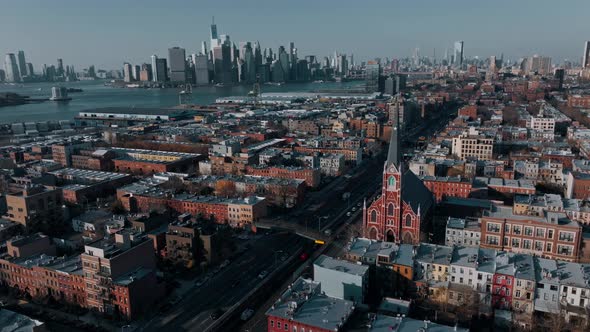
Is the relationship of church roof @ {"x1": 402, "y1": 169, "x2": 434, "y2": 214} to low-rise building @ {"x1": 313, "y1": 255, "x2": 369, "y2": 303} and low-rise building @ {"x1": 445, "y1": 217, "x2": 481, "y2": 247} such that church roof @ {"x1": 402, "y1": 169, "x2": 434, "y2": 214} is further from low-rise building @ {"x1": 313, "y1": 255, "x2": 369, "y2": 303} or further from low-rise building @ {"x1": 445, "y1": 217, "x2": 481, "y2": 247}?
low-rise building @ {"x1": 313, "y1": 255, "x2": 369, "y2": 303}

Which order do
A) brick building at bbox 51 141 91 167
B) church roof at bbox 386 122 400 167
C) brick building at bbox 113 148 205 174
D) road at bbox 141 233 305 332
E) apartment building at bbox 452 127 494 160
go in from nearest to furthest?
road at bbox 141 233 305 332
church roof at bbox 386 122 400 167
brick building at bbox 113 148 205 174
apartment building at bbox 452 127 494 160
brick building at bbox 51 141 91 167

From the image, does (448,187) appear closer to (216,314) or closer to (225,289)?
(225,289)

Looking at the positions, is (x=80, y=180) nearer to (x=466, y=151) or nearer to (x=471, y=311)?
(x=471, y=311)

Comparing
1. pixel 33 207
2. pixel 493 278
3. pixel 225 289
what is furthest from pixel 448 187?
pixel 33 207

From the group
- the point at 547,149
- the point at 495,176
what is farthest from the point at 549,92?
the point at 495,176

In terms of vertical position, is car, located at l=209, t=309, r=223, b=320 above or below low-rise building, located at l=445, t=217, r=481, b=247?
below

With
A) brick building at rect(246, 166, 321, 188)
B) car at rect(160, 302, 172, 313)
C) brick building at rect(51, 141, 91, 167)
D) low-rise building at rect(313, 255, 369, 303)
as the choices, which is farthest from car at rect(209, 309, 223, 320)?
brick building at rect(51, 141, 91, 167)

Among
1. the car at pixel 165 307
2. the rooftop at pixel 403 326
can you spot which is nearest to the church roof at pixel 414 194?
the rooftop at pixel 403 326

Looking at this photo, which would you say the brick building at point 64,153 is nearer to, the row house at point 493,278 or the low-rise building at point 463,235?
the row house at point 493,278
